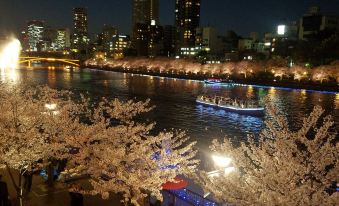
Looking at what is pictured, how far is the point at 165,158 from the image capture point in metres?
9.16

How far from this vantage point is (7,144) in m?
9.52

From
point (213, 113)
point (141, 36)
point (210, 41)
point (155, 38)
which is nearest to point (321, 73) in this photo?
point (213, 113)

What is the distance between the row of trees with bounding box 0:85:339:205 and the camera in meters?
6.43

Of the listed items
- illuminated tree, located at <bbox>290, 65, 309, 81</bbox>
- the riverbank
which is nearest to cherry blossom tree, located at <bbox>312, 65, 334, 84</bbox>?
the riverbank

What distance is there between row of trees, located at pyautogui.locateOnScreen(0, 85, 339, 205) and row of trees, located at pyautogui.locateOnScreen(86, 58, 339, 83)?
5259 cm

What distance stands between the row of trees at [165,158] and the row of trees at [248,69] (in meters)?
52.6

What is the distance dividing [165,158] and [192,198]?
1251 mm

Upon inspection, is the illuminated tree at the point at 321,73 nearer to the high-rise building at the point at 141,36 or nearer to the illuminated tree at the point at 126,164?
the illuminated tree at the point at 126,164

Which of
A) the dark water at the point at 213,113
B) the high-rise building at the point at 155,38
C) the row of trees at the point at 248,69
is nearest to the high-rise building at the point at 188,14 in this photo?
the high-rise building at the point at 155,38

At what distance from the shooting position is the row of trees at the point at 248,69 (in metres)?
58.3

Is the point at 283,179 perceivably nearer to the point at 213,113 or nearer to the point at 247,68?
the point at 213,113

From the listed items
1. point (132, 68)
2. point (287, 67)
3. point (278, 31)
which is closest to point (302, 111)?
point (287, 67)

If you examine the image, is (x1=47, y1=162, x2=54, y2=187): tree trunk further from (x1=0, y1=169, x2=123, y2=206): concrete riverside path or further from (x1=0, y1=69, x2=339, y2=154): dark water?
(x1=0, y1=69, x2=339, y2=154): dark water

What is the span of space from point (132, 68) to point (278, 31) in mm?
43005
